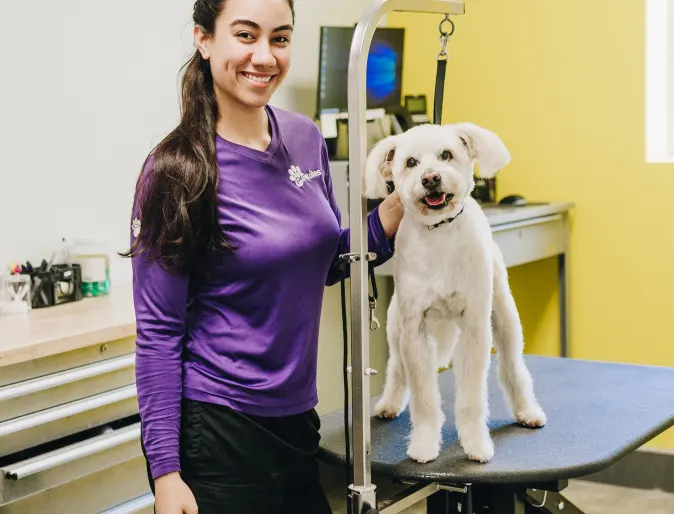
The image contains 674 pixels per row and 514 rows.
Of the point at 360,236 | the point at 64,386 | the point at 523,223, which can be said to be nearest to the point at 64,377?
the point at 64,386

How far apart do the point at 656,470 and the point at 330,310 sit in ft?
4.45

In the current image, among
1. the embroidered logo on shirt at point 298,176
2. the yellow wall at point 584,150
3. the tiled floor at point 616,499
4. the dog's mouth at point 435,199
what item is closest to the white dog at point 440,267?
the dog's mouth at point 435,199

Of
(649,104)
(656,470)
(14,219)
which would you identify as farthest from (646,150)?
(14,219)

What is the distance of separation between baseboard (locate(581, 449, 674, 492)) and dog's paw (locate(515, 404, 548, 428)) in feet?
5.62

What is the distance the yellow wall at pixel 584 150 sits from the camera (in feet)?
11.4

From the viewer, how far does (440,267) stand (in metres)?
1.55

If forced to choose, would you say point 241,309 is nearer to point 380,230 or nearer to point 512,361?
point 380,230

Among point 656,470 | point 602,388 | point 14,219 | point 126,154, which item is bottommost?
point 656,470

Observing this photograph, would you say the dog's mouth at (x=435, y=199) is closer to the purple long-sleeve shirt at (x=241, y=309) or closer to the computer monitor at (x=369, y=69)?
the purple long-sleeve shirt at (x=241, y=309)

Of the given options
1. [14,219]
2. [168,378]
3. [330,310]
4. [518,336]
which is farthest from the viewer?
[330,310]

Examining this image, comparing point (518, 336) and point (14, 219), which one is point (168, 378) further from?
point (14, 219)

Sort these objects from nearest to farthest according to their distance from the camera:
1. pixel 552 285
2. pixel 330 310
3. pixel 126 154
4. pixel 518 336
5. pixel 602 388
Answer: pixel 518 336, pixel 602 388, pixel 126 154, pixel 330 310, pixel 552 285

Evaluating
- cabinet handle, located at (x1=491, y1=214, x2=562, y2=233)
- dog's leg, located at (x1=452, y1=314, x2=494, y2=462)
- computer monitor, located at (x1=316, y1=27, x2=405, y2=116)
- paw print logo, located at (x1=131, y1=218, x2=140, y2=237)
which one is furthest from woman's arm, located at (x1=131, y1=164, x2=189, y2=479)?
computer monitor, located at (x1=316, y1=27, x2=405, y2=116)

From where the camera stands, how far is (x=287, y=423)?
4.89 ft
